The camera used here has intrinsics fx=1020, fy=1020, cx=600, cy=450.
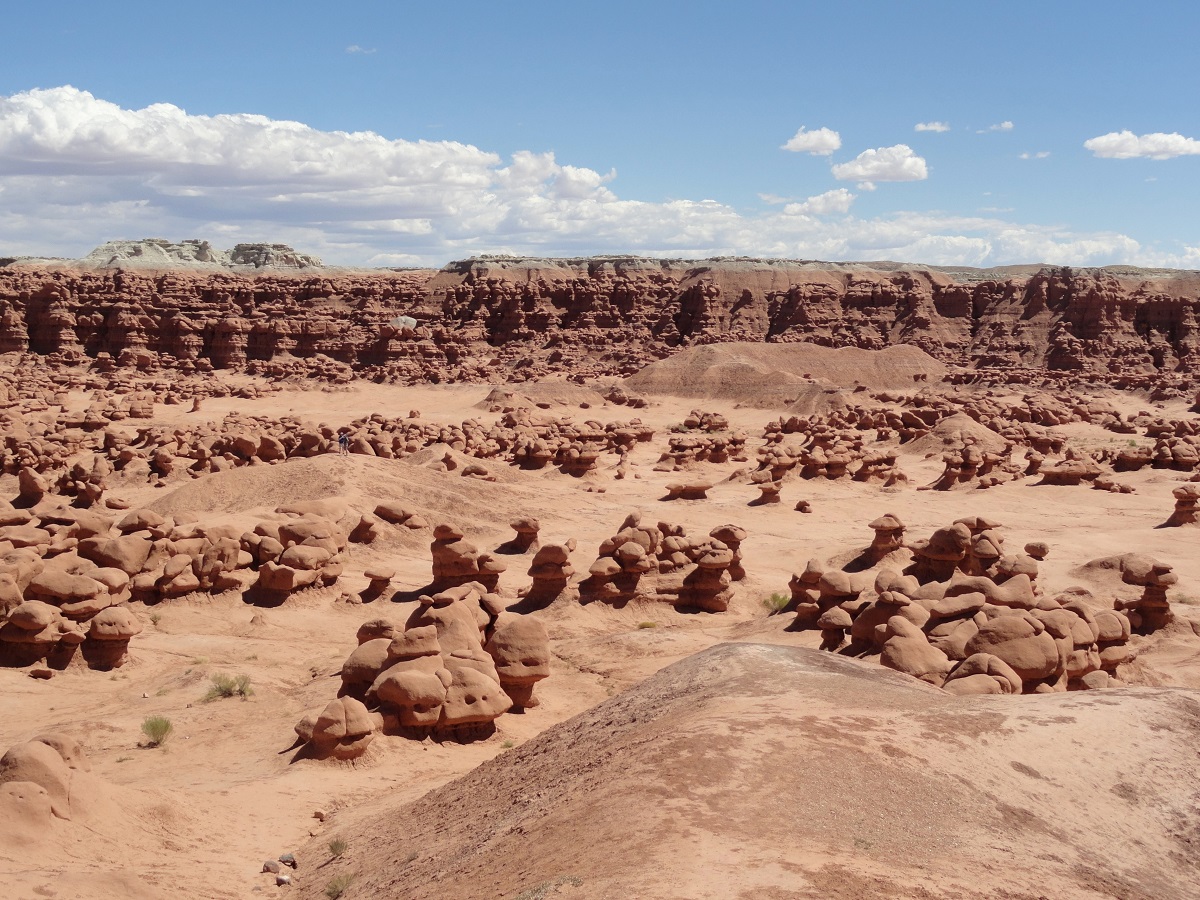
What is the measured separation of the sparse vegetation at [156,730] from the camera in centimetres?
1077

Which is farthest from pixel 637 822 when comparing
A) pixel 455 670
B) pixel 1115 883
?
pixel 455 670

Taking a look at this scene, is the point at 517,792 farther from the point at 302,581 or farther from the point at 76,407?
the point at 76,407

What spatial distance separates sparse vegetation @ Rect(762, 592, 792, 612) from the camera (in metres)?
16.1

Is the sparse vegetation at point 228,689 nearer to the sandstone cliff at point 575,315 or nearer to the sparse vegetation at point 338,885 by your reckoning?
the sparse vegetation at point 338,885

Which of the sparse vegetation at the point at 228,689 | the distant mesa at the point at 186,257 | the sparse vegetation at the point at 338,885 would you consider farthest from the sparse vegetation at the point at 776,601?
the distant mesa at the point at 186,257

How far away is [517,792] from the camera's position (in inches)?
305

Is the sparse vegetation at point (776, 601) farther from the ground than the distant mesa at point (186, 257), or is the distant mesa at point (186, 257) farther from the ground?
the distant mesa at point (186, 257)

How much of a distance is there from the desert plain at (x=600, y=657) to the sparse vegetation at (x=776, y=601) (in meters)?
0.17

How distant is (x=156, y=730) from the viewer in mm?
10766

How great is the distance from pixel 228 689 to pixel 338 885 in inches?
227

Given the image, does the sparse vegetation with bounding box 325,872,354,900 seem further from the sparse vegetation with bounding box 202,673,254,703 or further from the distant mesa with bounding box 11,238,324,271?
the distant mesa with bounding box 11,238,324,271

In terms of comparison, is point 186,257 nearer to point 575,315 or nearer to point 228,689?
point 575,315

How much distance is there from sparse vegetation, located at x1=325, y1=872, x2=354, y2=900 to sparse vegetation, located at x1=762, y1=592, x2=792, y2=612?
380 inches

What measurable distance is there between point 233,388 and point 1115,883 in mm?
50462
